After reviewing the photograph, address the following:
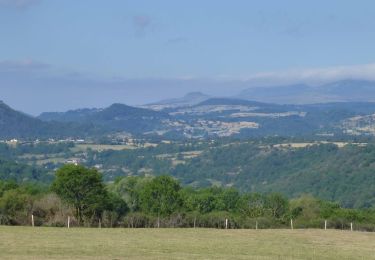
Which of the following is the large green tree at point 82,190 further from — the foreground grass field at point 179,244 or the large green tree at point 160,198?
the foreground grass field at point 179,244

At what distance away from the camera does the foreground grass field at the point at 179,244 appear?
37.8m

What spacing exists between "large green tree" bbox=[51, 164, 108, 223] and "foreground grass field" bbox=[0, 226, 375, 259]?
53.4 feet

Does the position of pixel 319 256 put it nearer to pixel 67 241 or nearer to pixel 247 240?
pixel 247 240

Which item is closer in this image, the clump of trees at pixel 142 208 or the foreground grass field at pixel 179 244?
the foreground grass field at pixel 179 244

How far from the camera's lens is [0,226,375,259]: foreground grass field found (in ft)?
124

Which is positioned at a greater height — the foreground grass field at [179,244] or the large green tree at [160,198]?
the foreground grass field at [179,244]

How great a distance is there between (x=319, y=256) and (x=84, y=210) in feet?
112

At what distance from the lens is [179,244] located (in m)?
44.1

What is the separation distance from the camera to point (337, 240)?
169 ft

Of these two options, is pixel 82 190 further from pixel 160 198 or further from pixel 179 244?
pixel 179 244

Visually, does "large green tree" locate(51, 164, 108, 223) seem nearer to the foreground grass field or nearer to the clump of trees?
the clump of trees

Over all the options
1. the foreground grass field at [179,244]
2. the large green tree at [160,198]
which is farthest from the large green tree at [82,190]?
the foreground grass field at [179,244]

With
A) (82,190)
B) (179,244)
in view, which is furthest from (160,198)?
(179,244)

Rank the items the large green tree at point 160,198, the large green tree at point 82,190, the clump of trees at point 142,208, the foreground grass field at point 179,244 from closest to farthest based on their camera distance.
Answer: the foreground grass field at point 179,244, the clump of trees at point 142,208, the large green tree at point 82,190, the large green tree at point 160,198
